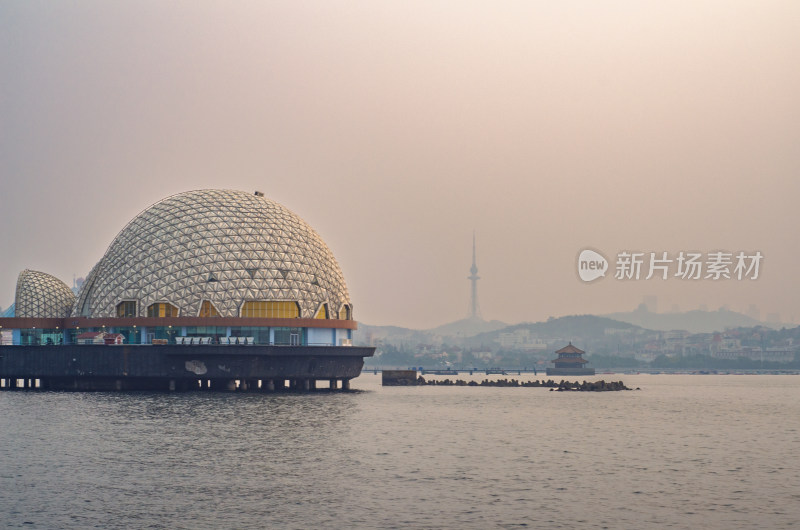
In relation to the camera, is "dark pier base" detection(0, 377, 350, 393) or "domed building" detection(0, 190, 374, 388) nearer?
"dark pier base" detection(0, 377, 350, 393)

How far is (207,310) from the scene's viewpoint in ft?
417

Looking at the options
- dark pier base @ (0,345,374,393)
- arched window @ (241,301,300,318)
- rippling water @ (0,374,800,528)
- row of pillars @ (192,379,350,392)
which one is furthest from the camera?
arched window @ (241,301,300,318)

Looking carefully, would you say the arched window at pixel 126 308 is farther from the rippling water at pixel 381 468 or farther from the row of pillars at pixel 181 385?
the rippling water at pixel 381 468

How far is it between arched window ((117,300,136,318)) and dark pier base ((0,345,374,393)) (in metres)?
9.62

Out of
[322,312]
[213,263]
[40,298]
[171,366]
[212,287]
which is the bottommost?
[171,366]

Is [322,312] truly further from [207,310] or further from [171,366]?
[171,366]

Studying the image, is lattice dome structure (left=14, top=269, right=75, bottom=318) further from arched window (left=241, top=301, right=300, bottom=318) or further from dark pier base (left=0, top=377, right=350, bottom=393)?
arched window (left=241, top=301, right=300, bottom=318)

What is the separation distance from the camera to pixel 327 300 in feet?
443

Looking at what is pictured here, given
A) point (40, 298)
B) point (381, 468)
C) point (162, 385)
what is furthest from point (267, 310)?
point (381, 468)

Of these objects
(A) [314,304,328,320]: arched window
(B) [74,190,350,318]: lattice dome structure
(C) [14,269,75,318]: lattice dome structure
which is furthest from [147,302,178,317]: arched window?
(C) [14,269,75,318]: lattice dome structure

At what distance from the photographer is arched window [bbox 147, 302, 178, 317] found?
127438 millimetres

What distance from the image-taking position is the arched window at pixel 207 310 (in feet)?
416

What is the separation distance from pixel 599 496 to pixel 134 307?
91.6 metres

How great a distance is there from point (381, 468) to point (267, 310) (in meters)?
72.1
